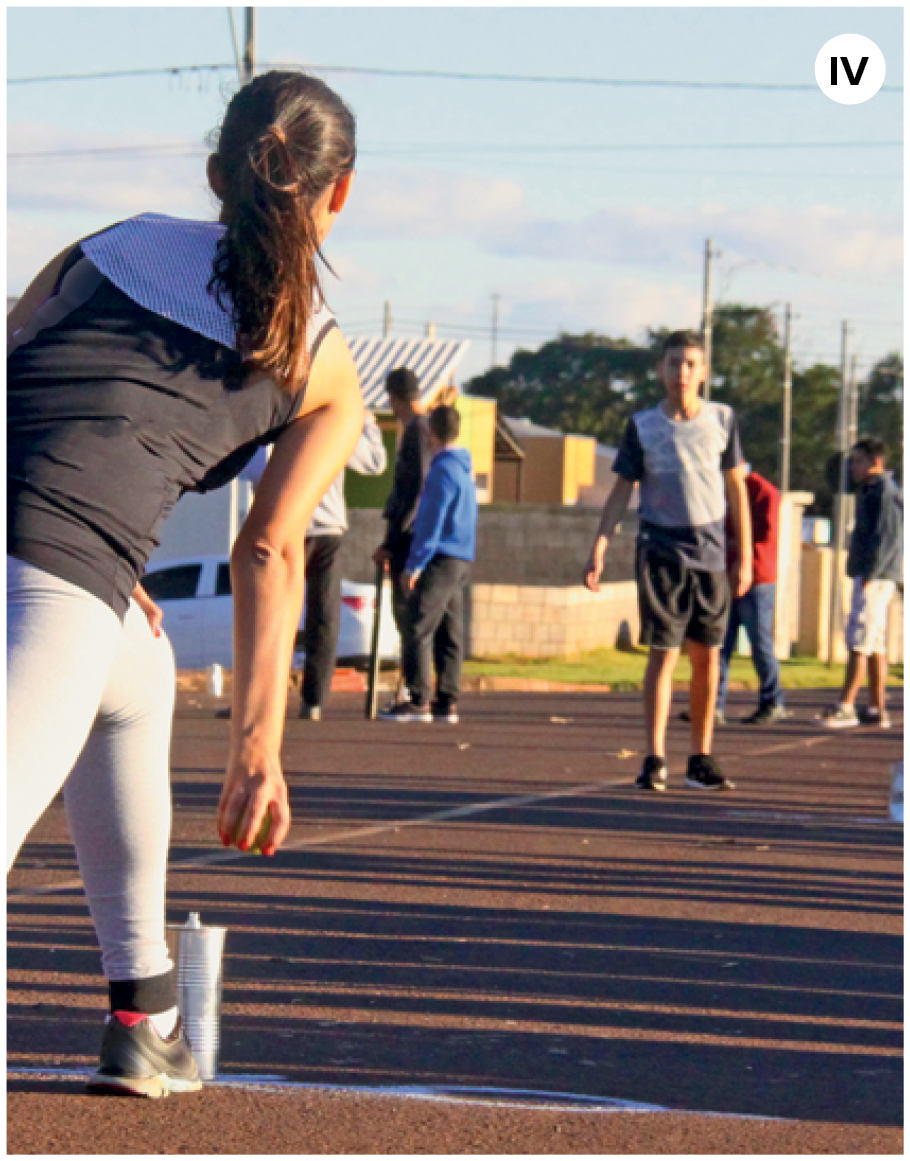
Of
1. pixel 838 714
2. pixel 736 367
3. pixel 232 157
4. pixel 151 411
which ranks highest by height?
pixel 736 367

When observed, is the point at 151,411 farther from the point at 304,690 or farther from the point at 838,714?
the point at 838,714

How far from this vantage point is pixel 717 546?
9016 millimetres

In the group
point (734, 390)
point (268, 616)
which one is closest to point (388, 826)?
point (268, 616)

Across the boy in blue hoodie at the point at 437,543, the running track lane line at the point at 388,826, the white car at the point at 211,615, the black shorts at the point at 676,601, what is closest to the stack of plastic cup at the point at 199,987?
the running track lane line at the point at 388,826

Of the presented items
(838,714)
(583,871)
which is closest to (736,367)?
(838,714)

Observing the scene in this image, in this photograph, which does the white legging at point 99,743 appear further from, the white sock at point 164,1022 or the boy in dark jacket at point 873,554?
the boy in dark jacket at point 873,554

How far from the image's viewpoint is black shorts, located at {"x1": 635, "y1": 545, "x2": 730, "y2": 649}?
8781 mm

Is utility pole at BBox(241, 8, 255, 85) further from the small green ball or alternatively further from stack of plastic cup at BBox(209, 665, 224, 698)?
the small green ball

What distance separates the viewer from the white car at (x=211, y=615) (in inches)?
717

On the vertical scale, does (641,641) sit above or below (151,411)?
below

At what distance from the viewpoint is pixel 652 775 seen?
349 inches

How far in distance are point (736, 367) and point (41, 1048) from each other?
261 feet

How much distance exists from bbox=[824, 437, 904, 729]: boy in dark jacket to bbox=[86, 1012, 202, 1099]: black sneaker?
31.6 feet

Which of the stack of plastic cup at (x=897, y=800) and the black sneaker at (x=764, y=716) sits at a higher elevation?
the stack of plastic cup at (x=897, y=800)
